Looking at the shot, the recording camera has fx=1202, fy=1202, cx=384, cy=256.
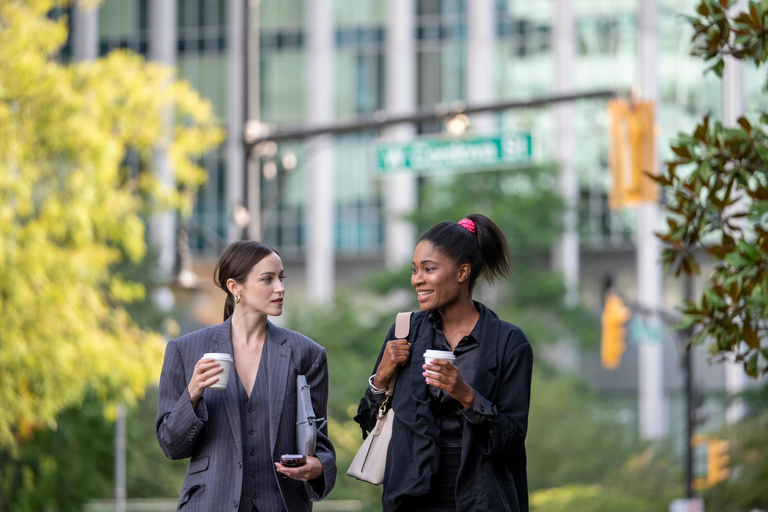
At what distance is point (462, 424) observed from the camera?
5.00 meters

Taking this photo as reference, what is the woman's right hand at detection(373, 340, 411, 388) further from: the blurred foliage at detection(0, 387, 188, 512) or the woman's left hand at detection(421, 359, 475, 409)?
the blurred foliage at detection(0, 387, 188, 512)

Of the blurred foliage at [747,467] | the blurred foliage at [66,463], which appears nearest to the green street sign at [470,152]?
the blurred foliage at [66,463]

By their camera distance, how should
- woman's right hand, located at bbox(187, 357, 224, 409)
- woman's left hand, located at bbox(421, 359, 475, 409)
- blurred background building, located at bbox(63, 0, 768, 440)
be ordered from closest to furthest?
woman's left hand, located at bbox(421, 359, 475, 409), woman's right hand, located at bbox(187, 357, 224, 409), blurred background building, located at bbox(63, 0, 768, 440)

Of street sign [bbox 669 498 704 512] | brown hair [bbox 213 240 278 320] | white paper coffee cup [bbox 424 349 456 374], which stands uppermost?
brown hair [bbox 213 240 278 320]

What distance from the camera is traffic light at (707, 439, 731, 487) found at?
23.3m

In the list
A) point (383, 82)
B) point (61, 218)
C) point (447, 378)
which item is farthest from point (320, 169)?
point (447, 378)

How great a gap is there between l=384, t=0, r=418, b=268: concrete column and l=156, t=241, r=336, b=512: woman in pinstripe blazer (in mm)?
47523

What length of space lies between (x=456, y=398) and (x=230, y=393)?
1.09 metres

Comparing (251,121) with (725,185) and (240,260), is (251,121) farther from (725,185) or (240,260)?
(240,260)

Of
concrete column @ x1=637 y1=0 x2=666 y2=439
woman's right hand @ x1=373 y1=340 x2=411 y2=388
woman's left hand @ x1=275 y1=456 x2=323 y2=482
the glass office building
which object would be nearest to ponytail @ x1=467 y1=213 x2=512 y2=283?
woman's right hand @ x1=373 y1=340 x2=411 y2=388

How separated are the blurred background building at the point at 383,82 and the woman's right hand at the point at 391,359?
156 feet

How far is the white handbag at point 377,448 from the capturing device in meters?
5.14

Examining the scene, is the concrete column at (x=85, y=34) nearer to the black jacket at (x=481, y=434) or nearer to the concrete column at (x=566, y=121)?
the concrete column at (x=566, y=121)

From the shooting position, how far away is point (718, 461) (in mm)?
23906
